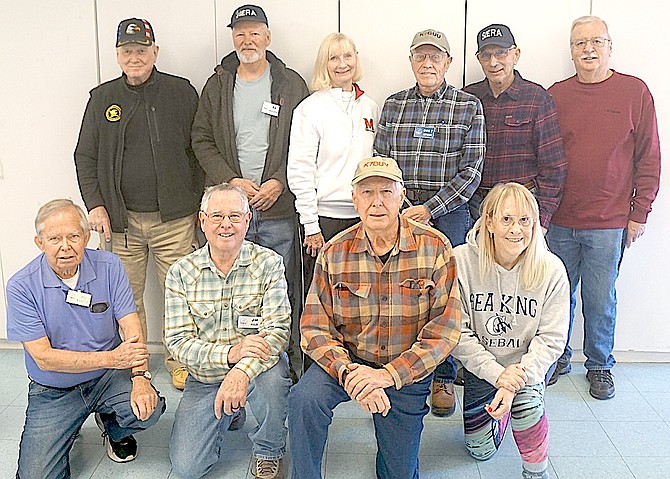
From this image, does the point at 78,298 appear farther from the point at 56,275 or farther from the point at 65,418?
the point at 65,418

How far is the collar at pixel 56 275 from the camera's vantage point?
107 inches

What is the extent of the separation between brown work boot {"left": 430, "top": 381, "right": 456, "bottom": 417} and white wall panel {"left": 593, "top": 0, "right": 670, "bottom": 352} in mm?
1126

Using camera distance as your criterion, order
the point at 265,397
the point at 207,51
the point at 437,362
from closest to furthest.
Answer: the point at 437,362, the point at 265,397, the point at 207,51

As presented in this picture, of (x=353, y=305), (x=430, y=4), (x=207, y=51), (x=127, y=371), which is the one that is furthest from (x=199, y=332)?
(x=430, y=4)

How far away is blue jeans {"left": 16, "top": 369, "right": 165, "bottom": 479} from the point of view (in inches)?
105

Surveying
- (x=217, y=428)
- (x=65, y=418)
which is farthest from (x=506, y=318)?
(x=65, y=418)

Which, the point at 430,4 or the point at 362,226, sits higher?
the point at 430,4

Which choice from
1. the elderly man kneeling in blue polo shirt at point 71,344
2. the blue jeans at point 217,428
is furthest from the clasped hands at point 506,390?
the elderly man kneeling in blue polo shirt at point 71,344

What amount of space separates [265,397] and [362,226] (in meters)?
0.73

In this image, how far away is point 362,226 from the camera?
2.63 metres

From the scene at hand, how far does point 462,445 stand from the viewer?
117 inches

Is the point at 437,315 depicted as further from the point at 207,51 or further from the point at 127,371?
the point at 207,51

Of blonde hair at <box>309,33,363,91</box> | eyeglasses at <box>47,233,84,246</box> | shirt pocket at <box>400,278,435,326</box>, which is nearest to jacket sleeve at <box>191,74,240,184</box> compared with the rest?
blonde hair at <box>309,33,363,91</box>

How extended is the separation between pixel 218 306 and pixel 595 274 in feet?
5.87
